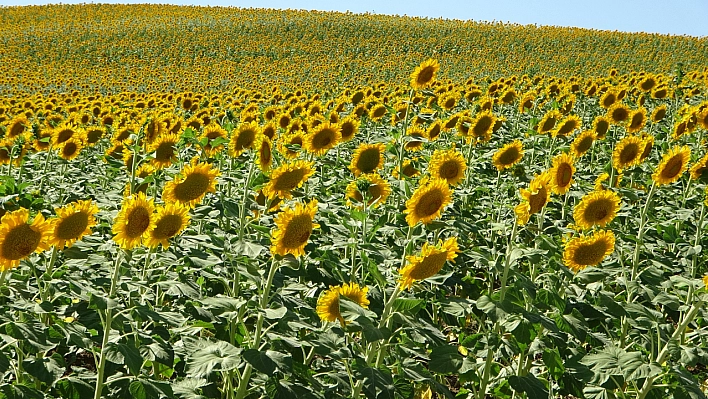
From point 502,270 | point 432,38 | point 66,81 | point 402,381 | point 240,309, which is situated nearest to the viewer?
point 240,309

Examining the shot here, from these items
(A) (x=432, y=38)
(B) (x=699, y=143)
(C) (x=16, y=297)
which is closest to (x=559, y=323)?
(C) (x=16, y=297)

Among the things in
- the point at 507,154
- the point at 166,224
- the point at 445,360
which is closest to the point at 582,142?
the point at 507,154

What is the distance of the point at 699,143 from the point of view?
6.30m

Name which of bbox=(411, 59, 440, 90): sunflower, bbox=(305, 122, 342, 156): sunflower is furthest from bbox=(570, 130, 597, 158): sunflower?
bbox=(305, 122, 342, 156): sunflower

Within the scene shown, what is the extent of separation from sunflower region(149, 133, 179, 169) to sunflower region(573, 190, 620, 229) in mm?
2423

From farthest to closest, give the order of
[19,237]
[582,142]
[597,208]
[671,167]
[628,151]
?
[582,142] → [628,151] → [671,167] → [597,208] → [19,237]

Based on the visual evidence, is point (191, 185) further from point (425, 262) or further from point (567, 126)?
point (567, 126)

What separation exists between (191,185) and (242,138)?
1.04 meters

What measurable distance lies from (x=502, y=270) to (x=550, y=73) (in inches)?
831

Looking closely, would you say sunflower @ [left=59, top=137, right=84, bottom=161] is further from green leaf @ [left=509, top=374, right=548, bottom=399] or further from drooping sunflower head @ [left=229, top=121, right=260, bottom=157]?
green leaf @ [left=509, top=374, right=548, bottom=399]

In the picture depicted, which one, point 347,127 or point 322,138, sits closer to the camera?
point 322,138

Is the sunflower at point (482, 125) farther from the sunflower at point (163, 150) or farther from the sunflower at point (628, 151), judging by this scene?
the sunflower at point (163, 150)

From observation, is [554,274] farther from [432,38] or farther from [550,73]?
[432,38]

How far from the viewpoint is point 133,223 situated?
2383mm
